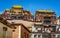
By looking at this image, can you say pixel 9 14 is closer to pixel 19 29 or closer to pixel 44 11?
pixel 44 11

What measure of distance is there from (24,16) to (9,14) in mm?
6246

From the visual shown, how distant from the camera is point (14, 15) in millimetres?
87875

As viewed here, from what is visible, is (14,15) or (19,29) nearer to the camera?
(19,29)

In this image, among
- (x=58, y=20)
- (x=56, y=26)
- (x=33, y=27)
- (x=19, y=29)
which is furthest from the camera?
(x=58, y=20)

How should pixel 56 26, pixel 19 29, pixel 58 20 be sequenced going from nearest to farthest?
pixel 19 29, pixel 56 26, pixel 58 20

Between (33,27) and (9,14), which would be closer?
(33,27)

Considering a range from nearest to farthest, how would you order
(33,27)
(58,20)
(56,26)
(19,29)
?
(19,29)
(33,27)
(56,26)
(58,20)

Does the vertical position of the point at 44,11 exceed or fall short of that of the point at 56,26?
it exceeds it

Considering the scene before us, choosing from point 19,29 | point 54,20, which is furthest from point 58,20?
point 19,29

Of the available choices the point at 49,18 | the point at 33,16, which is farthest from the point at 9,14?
the point at 49,18

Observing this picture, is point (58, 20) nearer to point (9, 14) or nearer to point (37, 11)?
point (37, 11)

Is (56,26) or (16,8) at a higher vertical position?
(16,8)

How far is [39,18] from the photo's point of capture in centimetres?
8594

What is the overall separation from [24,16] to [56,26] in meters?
15.7
